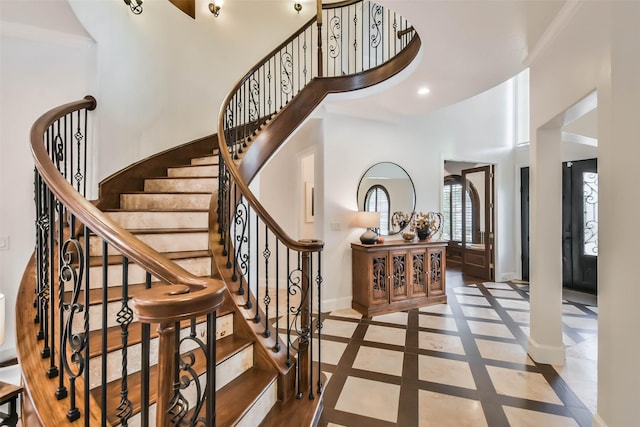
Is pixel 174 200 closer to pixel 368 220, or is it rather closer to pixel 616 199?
pixel 368 220

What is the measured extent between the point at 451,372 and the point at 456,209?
563 cm

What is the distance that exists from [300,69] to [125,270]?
15.3ft

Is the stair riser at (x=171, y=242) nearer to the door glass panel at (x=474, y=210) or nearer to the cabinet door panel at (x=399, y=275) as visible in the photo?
the cabinet door panel at (x=399, y=275)

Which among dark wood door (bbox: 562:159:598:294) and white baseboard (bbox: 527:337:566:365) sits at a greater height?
dark wood door (bbox: 562:159:598:294)

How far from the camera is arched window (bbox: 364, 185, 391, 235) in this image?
4.42 m

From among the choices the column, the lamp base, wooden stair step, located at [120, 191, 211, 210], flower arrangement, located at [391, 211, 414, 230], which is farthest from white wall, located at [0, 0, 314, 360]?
the column

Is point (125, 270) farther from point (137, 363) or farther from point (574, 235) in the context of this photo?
point (574, 235)

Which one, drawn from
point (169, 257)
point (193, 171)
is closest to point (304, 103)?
point (193, 171)

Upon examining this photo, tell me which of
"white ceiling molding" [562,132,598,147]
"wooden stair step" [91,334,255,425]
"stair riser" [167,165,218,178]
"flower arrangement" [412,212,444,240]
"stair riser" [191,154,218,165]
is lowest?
"wooden stair step" [91,334,255,425]

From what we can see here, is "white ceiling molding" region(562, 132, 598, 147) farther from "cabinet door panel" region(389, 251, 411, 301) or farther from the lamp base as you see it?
the lamp base

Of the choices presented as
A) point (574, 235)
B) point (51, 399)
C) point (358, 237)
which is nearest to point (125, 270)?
point (51, 399)

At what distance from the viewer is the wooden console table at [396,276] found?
3.88 m

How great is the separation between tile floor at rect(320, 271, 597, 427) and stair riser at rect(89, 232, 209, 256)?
1.50 meters

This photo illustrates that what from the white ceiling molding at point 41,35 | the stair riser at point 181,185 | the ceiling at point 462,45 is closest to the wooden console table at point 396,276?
the ceiling at point 462,45
